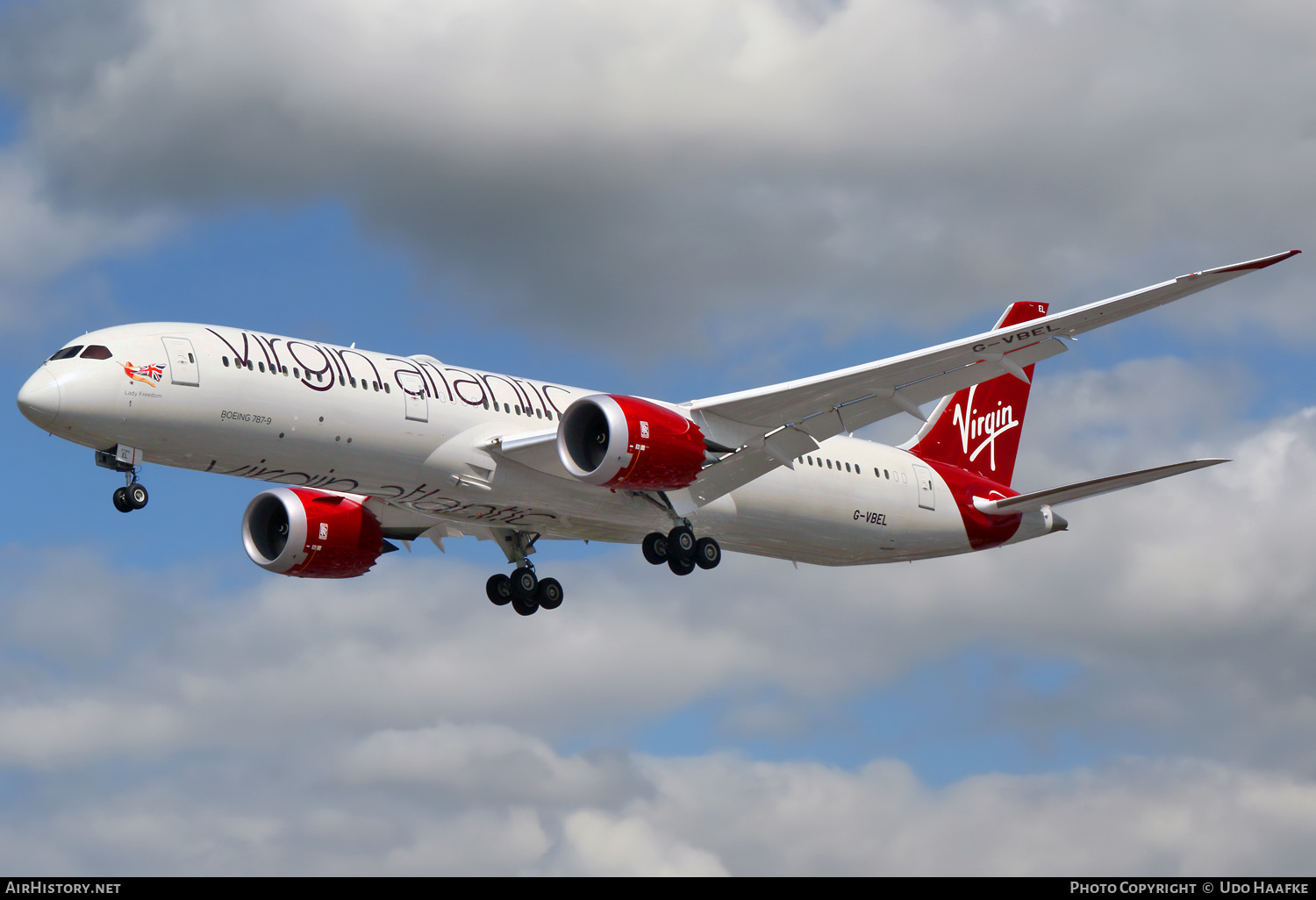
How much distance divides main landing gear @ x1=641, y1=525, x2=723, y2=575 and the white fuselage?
51 centimetres

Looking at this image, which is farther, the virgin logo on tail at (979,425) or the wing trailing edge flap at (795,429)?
the virgin logo on tail at (979,425)

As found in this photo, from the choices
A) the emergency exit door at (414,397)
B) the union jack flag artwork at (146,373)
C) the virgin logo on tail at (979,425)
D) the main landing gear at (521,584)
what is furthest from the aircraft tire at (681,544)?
the union jack flag artwork at (146,373)

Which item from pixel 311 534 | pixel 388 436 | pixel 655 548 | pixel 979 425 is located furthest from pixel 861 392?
pixel 311 534

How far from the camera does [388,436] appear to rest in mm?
32719

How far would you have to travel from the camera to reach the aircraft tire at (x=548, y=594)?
41.2 m

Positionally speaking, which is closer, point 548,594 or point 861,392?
point 861,392

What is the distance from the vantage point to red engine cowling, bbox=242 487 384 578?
39812 millimetres

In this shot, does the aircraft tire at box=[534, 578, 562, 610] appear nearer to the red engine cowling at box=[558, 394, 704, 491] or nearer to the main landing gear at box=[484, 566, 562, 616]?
the main landing gear at box=[484, 566, 562, 616]

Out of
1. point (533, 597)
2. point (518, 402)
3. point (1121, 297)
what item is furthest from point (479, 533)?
point (1121, 297)

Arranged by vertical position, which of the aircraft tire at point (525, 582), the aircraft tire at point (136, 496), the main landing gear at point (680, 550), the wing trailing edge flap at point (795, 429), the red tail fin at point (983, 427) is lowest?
the aircraft tire at point (136, 496)

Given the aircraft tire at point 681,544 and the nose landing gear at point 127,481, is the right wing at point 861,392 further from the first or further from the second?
the nose landing gear at point 127,481

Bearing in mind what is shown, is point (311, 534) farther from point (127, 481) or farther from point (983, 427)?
point (983, 427)

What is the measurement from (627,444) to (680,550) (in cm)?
454

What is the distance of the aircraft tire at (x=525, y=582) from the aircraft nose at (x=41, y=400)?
14.4 m
